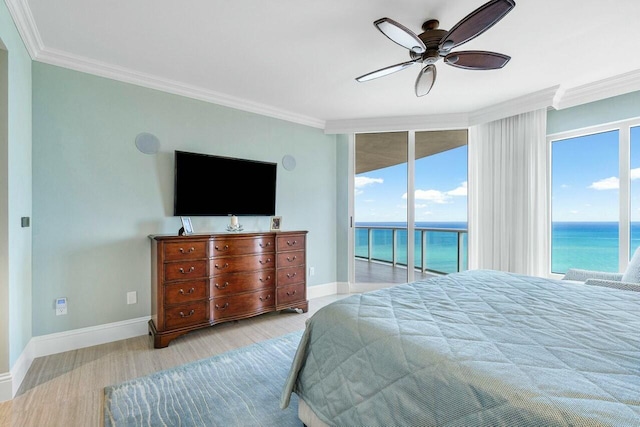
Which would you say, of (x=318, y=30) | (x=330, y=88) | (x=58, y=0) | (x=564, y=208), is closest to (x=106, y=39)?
(x=58, y=0)

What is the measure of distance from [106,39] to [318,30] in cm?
168

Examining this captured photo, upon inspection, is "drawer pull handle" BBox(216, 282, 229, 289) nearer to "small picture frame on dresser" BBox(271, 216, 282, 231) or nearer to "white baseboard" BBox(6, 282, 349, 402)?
"white baseboard" BBox(6, 282, 349, 402)

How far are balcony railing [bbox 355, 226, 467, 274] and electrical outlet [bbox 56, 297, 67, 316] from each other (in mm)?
3461

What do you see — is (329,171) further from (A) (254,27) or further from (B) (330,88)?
(A) (254,27)

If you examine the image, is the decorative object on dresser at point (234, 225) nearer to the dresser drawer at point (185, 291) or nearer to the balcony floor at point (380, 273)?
the dresser drawer at point (185, 291)

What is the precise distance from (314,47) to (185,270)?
2265 millimetres

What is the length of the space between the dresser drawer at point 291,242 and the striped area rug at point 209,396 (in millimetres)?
1300

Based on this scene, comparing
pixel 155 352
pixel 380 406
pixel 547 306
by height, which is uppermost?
pixel 547 306

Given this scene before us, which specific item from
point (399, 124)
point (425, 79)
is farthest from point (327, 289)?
point (425, 79)

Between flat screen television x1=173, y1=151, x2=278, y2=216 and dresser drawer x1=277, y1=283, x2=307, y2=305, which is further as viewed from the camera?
dresser drawer x1=277, y1=283, x2=307, y2=305

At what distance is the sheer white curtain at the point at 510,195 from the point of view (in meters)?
3.55

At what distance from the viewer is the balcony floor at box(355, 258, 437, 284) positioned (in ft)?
15.4

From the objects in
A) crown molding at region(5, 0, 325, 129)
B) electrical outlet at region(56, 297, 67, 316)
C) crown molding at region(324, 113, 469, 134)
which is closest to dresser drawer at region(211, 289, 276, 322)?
electrical outlet at region(56, 297, 67, 316)

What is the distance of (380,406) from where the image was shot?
109cm
